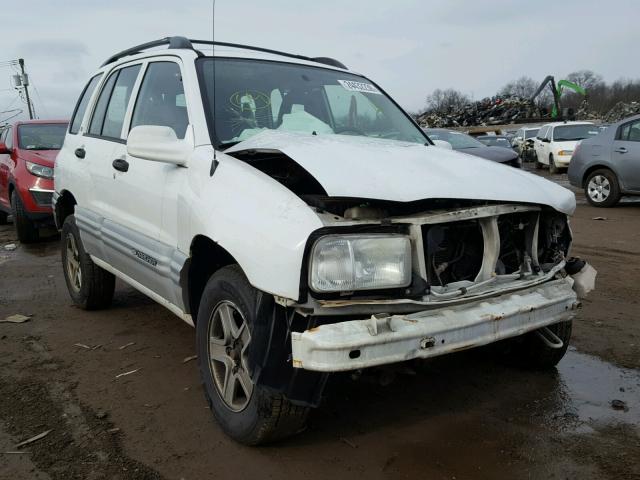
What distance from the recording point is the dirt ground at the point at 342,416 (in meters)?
2.66

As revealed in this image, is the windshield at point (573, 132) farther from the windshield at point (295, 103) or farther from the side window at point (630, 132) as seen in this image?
the windshield at point (295, 103)

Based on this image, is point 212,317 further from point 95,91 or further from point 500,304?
point 95,91

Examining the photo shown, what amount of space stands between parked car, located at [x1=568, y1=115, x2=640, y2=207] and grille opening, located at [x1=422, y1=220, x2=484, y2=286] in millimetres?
8961

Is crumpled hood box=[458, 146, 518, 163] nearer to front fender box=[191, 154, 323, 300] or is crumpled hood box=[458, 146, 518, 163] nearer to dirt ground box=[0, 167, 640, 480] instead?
dirt ground box=[0, 167, 640, 480]

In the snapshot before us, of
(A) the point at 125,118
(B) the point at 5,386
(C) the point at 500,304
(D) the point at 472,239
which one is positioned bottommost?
(B) the point at 5,386

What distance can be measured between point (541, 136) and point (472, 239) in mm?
19784

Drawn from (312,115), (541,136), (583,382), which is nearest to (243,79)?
(312,115)

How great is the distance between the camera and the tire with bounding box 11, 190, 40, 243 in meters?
8.58

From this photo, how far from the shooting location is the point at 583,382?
11.4ft

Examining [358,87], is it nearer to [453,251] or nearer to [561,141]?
[453,251]

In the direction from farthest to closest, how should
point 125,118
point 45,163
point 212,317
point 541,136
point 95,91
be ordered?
point 541,136, point 45,163, point 95,91, point 125,118, point 212,317

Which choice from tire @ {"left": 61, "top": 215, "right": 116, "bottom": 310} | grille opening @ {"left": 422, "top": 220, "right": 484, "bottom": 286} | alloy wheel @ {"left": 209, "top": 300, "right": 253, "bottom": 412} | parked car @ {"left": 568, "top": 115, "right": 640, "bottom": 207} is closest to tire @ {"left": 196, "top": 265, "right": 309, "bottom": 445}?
alloy wheel @ {"left": 209, "top": 300, "right": 253, "bottom": 412}

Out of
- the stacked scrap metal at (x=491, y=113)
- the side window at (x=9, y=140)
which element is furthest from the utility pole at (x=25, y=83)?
the side window at (x=9, y=140)

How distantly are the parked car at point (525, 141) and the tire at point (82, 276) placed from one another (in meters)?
21.5
